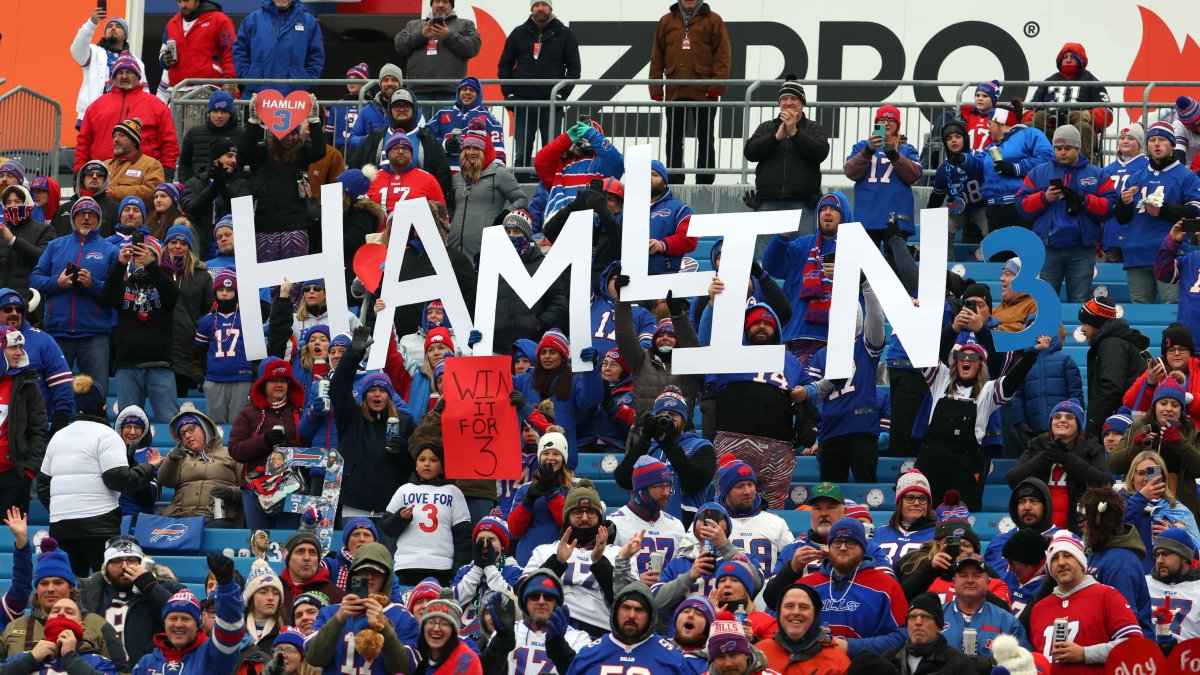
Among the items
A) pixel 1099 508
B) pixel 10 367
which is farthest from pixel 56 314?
pixel 1099 508

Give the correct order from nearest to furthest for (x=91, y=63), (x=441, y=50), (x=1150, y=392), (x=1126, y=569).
Answer: (x=1126, y=569) < (x=1150, y=392) < (x=441, y=50) < (x=91, y=63)

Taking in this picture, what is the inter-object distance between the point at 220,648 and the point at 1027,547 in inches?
166

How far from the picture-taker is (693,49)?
838 inches

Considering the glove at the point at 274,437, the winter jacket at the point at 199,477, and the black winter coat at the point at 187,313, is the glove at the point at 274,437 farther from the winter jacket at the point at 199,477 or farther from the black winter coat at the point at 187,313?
the black winter coat at the point at 187,313

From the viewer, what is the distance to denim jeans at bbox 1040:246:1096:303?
1853cm

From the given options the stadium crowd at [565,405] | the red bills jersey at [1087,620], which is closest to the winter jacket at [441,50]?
the stadium crowd at [565,405]

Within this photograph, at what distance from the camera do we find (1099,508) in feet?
43.2

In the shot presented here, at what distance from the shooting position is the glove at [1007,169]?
19.3 metres

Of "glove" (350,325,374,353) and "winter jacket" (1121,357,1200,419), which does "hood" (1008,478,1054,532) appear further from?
"glove" (350,325,374,353)

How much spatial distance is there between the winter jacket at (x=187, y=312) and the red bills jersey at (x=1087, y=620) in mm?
7460

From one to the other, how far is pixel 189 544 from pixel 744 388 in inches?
141

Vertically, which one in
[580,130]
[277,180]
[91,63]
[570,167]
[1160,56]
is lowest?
[277,180]

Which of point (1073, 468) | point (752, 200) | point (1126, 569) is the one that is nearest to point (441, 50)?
point (752, 200)

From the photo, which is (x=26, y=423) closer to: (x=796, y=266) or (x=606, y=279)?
(x=606, y=279)
